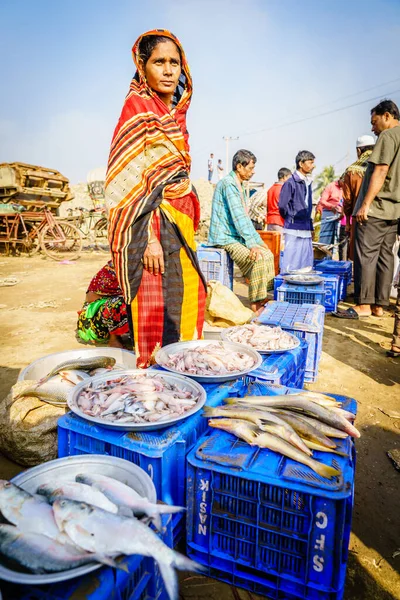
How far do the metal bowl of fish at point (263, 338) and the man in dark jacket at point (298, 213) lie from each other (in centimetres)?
375

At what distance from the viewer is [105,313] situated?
4.42 m

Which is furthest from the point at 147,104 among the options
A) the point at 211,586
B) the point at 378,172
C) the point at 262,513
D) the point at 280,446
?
the point at 378,172

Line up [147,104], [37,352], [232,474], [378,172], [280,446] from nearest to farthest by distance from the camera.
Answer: [232,474], [280,446], [147,104], [37,352], [378,172]

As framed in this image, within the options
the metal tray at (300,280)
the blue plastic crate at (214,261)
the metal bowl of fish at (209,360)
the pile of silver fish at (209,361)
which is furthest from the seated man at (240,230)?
the pile of silver fish at (209,361)

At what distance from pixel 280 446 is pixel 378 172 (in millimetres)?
5006

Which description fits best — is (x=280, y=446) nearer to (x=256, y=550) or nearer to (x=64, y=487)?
(x=256, y=550)

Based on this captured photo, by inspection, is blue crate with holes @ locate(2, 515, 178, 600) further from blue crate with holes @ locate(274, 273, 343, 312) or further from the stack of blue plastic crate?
blue crate with holes @ locate(274, 273, 343, 312)

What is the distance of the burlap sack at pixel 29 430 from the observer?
7.91 ft

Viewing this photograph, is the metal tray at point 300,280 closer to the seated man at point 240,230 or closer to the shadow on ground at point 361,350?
the seated man at point 240,230

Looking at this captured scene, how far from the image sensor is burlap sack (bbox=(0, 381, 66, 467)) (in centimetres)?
241

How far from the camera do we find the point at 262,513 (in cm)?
157

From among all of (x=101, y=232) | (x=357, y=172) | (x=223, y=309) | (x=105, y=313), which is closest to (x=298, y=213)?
(x=357, y=172)

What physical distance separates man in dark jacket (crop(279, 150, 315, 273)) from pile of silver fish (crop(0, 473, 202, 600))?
6016 mm

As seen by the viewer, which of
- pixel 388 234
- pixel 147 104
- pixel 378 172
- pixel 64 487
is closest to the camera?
pixel 64 487
